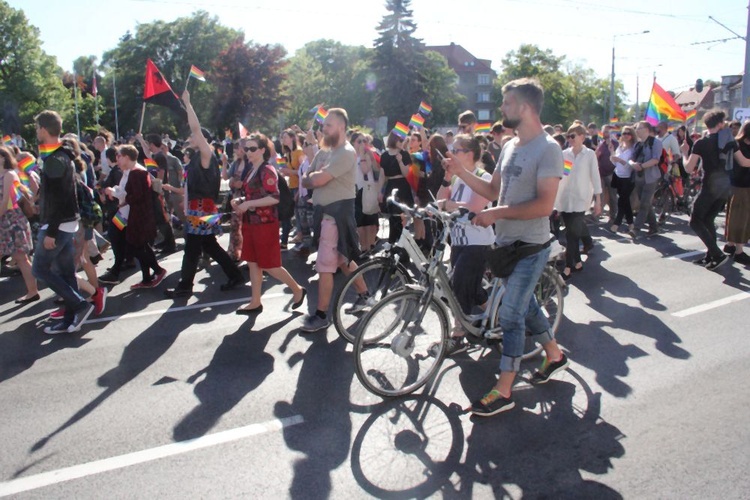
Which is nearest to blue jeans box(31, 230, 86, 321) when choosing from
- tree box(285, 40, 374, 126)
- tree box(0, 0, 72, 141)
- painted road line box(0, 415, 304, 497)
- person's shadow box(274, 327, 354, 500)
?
person's shadow box(274, 327, 354, 500)

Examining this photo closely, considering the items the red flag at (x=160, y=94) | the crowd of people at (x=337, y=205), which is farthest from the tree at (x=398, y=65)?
the red flag at (x=160, y=94)

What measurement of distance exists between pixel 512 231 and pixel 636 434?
1.41m

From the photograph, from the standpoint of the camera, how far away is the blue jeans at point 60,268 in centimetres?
562

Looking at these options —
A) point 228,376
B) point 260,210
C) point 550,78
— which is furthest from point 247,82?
point 228,376

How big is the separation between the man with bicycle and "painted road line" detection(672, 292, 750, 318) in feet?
8.65

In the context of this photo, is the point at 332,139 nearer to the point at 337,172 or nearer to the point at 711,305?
the point at 337,172

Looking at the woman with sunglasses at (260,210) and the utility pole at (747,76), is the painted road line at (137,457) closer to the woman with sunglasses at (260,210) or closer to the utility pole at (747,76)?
the woman with sunglasses at (260,210)

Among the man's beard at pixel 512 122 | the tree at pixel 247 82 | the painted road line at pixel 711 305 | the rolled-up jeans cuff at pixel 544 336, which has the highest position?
the tree at pixel 247 82

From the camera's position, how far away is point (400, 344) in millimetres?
4145

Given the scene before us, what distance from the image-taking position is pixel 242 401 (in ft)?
13.8

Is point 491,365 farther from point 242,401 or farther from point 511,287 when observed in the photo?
point 242,401

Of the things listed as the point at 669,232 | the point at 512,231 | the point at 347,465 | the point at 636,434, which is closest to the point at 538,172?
the point at 512,231

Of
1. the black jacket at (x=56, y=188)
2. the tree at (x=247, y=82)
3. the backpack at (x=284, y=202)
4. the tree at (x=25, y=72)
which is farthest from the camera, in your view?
the tree at (x=247, y=82)

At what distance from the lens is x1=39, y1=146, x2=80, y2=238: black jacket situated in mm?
5367
